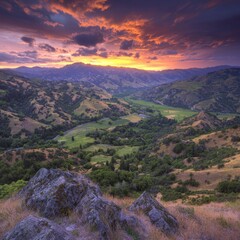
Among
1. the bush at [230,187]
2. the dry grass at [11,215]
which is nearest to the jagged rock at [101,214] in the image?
the dry grass at [11,215]

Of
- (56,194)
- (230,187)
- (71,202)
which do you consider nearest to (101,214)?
(71,202)

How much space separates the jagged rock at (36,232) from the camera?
1115 cm

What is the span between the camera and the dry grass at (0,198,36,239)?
13.5 meters

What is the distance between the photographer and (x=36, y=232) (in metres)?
11.6

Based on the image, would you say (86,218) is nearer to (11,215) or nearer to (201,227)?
(11,215)

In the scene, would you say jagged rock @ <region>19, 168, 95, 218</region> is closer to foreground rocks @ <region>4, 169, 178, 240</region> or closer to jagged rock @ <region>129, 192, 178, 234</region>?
foreground rocks @ <region>4, 169, 178, 240</region>

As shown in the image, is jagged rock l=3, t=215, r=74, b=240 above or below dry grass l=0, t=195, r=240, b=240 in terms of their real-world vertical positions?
above

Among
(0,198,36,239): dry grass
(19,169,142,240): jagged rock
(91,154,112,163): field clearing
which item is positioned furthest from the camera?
(91,154,112,163): field clearing

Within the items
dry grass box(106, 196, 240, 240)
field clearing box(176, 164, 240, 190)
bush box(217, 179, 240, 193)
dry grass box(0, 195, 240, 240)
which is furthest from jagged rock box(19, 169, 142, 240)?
field clearing box(176, 164, 240, 190)

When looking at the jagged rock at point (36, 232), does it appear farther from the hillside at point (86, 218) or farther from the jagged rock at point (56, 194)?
the jagged rock at point (56, 194)

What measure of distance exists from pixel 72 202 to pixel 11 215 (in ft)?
13.9

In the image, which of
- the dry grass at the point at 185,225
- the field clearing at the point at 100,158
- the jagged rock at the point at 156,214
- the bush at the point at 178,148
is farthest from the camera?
the field clearing at the point at 100,158

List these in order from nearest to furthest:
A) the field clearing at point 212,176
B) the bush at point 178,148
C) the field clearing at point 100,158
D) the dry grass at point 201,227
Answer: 1. the dry grass at point 201,227
2. the field clearing at point 212,176
3. the bush at point 178,148
4. the field clearing at point 100,158

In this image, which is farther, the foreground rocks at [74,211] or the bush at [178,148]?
the bush at [178,148]
